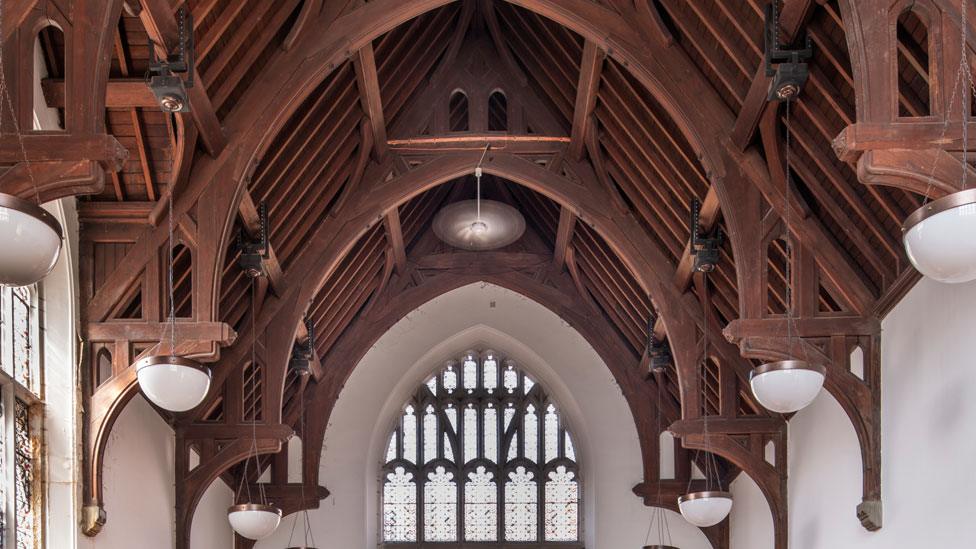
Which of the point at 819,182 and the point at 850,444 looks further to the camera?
the point at 850,444

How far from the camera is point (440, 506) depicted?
2164 cm

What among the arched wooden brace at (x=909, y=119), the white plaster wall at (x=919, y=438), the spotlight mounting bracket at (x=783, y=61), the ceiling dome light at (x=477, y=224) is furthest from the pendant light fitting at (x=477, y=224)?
the arched wooden brace at (x=909, y=119)

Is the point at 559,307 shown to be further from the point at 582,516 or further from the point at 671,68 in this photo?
the point at 671,68

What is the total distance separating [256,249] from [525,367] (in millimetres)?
8267

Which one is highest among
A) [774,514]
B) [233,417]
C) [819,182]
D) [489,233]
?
[489,233]

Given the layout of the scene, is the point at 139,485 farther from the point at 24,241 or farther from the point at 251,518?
the point at 24,241

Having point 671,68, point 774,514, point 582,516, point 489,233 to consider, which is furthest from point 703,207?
point 582,516

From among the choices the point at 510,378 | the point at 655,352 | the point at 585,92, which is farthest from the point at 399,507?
the point at 585,92

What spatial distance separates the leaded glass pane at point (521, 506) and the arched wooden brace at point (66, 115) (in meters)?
14.0

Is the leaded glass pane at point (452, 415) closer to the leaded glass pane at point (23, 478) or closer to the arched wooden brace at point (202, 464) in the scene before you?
the arched wooden brace at point (202, 464)

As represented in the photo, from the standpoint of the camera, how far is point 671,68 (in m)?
12.7

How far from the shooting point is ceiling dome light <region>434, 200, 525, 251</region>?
60.8 feet

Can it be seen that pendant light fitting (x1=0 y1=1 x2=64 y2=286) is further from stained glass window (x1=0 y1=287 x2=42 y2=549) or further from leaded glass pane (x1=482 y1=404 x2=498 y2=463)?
leaded glass pane (x1=482 y1=404 x2=498 y2=463)

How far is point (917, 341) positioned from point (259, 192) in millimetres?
6586
